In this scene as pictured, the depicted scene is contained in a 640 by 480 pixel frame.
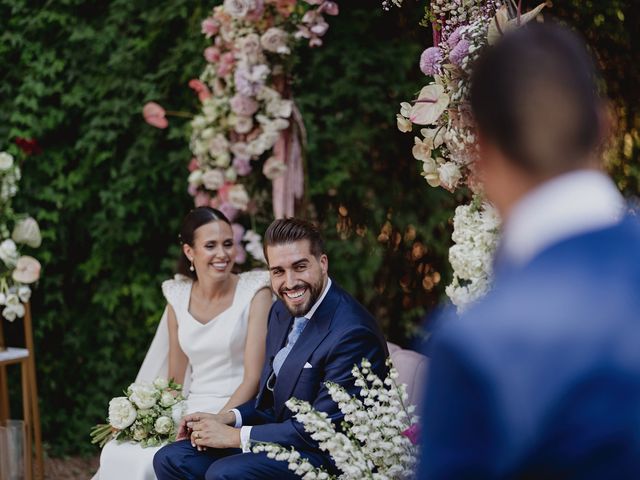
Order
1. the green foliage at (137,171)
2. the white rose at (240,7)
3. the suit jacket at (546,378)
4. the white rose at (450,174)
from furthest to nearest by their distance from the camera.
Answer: the green foliage at (137,171)
the white rose at (240,7)
the white rose at (450,174)
the suit jacket at (546,378)

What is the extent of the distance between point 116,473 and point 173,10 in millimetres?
2776

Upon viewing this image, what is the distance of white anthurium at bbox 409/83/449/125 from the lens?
2725 millimetres

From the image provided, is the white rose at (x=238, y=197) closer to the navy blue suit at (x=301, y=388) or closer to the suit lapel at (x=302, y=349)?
the navy blue suit at (x=301, y=388)

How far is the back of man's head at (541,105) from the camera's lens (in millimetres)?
972

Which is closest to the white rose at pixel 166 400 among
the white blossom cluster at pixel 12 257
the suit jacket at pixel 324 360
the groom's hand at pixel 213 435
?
the groom's hand at pixel 213 435

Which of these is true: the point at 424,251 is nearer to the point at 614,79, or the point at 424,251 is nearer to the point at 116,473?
the point at 614,79

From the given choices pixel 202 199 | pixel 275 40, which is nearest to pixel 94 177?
pixel 202 199

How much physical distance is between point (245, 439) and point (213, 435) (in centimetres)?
14

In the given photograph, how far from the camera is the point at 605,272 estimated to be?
91 cm

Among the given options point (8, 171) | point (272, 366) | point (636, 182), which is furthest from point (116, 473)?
point (636, 182)

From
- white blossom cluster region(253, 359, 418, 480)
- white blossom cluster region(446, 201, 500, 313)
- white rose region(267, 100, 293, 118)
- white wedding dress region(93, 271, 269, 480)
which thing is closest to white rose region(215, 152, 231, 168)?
white rose region(267, 100, 293, 118)

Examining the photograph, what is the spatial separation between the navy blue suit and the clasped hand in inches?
2.0

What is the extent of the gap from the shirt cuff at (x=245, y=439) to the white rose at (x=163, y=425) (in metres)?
0.39

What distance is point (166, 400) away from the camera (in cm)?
343
